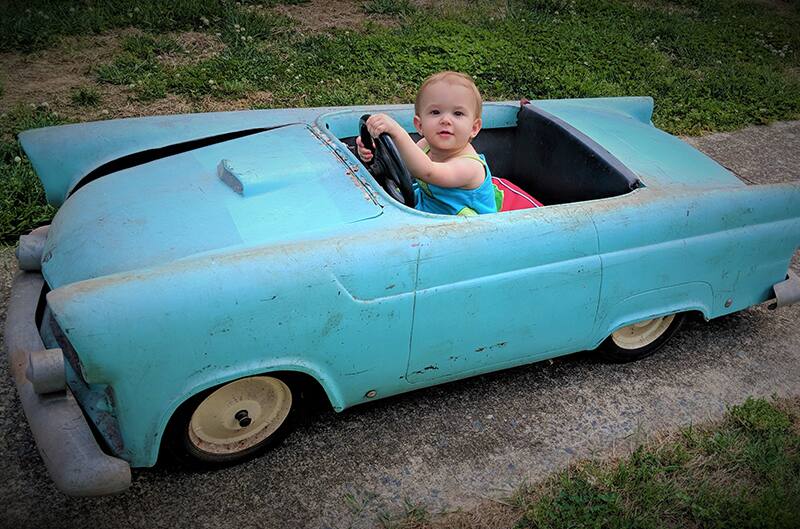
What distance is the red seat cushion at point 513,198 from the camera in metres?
3.12

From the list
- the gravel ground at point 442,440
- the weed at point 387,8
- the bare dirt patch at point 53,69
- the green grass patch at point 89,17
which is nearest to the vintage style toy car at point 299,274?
the gravel ground at point 442,440

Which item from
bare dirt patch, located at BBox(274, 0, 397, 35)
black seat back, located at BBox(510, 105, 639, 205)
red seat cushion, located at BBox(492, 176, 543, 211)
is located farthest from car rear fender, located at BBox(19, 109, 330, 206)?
bare dirt patch, located at BBox(274, 0, 397, 35)

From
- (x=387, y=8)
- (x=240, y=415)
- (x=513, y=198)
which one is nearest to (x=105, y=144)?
(x=240, y=415)

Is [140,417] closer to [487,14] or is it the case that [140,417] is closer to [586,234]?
[586,234]

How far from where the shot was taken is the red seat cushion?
3.12m

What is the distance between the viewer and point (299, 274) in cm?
215

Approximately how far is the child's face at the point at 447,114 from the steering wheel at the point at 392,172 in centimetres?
20

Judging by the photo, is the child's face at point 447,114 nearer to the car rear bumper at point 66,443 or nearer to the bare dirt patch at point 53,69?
the car rear bumper at point 66,443

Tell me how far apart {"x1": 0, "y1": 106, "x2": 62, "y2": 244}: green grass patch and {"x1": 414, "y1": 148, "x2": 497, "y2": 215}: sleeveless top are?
2.06 m

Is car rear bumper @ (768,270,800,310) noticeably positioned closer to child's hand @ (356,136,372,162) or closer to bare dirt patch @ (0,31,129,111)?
child's hand @ (356,136,372,162)

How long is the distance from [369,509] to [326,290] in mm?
794

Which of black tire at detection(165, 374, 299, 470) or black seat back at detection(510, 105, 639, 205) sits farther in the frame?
black seat back at detection(510, 105, 639, 205)

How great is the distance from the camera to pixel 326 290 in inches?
86.4

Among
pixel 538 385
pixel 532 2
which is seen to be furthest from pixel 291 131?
pixel 532 2
